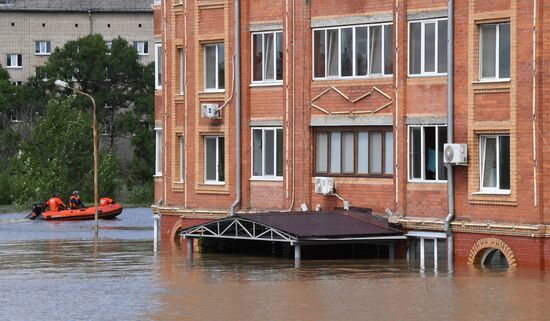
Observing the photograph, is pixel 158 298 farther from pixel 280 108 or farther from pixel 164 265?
pixel 280 108

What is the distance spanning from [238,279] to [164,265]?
482 cm

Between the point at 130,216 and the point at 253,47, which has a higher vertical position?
the point at 253,47

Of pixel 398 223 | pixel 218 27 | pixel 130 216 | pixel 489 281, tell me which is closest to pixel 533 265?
pixel 489 281

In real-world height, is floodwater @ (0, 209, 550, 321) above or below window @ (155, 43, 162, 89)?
below

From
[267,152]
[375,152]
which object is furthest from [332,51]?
[267,152]

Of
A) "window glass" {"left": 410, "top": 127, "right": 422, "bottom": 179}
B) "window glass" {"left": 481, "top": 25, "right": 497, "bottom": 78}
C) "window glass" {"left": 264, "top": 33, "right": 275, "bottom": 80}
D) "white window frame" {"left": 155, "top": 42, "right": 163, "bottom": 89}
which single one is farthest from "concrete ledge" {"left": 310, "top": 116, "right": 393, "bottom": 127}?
"white window frame" {"left": 155, "top": 42, "right": 163, "bottom": 89}

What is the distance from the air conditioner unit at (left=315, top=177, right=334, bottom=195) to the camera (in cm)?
4116

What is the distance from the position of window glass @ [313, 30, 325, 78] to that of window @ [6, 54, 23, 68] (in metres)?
71.3

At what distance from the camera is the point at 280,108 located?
42.5m

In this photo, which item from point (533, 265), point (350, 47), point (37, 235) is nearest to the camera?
point (533, 265)

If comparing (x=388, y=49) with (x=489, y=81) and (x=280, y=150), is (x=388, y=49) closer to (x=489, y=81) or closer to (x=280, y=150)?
(x=489, y=81)

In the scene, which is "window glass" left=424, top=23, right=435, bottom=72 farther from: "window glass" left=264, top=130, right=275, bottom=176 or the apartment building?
the apartment building

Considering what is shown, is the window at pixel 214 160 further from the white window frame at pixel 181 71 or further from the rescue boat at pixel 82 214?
the rescue boat at pixel 82 214

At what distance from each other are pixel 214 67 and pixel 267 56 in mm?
2253
